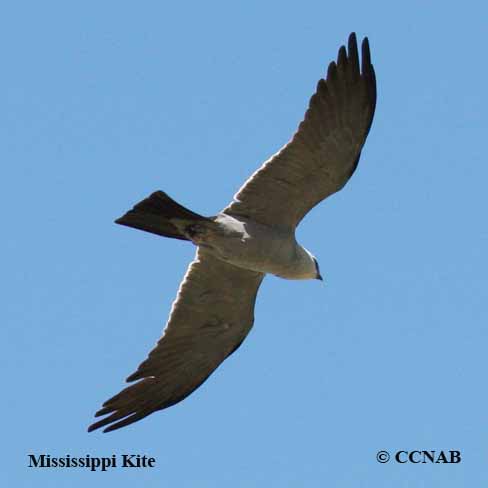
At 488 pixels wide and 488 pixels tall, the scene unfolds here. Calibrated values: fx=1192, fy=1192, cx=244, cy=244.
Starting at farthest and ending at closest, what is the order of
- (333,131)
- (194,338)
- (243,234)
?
(194,338), (243,234), (333,131)

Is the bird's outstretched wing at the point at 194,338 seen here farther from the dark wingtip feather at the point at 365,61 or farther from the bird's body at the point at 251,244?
the dark wingtip feather at the point at 365,61

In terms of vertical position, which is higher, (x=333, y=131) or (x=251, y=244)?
(x=333, y=131)

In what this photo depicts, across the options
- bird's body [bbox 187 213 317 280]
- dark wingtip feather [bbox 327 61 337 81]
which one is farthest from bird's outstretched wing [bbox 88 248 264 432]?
dark wingtip feather [bbox 327 61 337 81]

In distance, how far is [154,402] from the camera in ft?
41.7

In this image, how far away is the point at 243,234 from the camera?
1183cm

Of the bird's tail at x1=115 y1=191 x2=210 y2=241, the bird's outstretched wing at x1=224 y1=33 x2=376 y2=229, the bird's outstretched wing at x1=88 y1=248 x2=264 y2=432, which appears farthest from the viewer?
the bird's outstretched wing at x1=88 y1=248 x2=264 y2=432

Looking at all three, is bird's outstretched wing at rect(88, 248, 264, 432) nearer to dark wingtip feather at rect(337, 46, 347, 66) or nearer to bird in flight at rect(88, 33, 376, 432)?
bird in flight at rect(88, 33, 376, 432)

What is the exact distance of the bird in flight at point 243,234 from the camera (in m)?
11.4

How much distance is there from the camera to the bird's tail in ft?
36.9

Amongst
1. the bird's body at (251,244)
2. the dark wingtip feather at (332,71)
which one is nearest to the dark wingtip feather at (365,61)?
the dark wingtip feather at (332,71)

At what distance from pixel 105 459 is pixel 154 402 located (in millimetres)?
1372

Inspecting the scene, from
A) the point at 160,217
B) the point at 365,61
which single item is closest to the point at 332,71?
the point at 365,61

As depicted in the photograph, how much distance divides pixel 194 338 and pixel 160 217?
198cm

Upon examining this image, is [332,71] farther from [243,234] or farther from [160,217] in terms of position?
[160,217]
